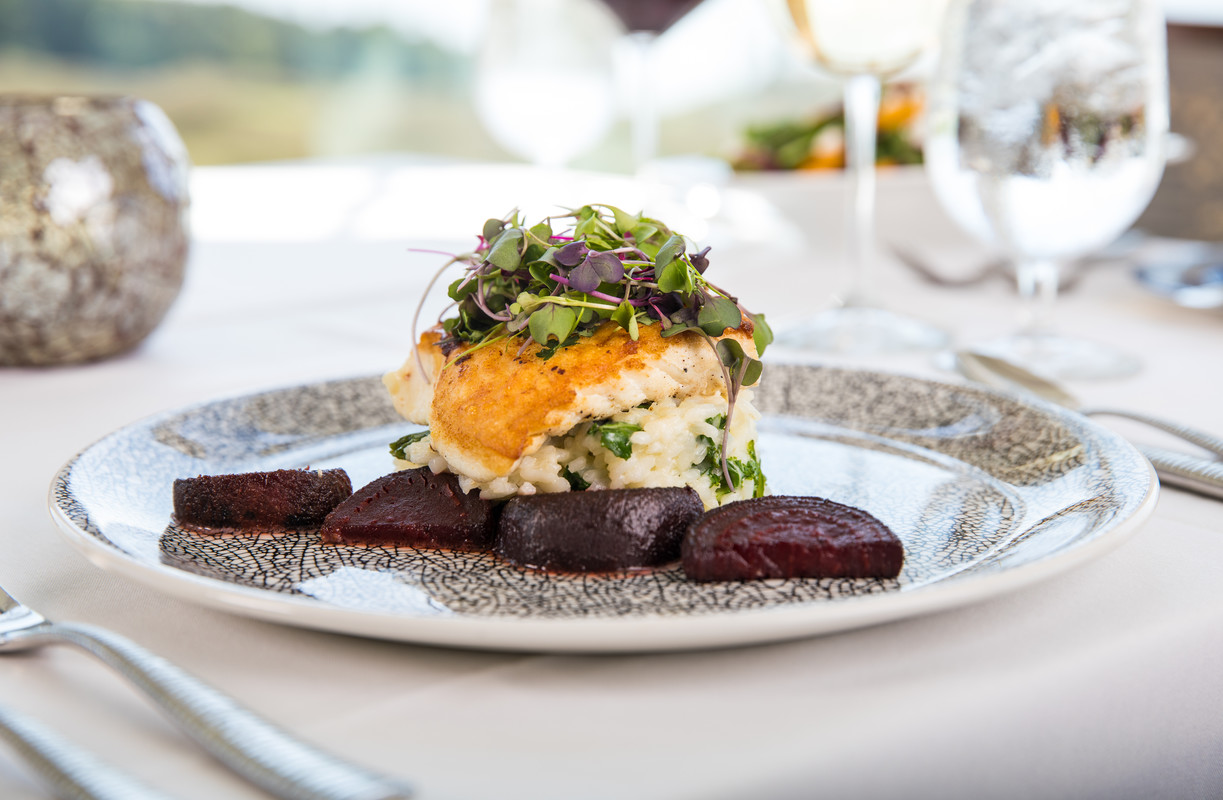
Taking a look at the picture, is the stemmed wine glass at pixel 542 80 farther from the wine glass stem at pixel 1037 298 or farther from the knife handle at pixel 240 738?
the knife handle at pixel 240 738

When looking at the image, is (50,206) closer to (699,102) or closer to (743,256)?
(743,256)

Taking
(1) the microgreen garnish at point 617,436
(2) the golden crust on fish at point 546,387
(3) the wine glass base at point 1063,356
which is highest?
(2) the golden crust on fish at point 546,387

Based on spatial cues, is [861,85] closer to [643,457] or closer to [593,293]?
[593,293]

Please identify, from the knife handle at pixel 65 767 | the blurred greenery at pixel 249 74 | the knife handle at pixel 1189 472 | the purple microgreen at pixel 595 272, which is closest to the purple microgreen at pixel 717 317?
the purple microgreen at pixel 595 272

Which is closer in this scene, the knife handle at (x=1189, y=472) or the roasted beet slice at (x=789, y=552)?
the roasted beet slice at (x=789, y=552)

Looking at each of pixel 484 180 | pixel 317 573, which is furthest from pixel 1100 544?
pixel 484 180

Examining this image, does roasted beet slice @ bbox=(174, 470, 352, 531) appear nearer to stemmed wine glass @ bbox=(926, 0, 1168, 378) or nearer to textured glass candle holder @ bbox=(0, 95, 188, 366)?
textured glass candle holder @ bbox=(0, 95, 188, 366)

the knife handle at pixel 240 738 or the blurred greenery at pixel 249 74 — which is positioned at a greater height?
the blurred greenery at pixel 249 74

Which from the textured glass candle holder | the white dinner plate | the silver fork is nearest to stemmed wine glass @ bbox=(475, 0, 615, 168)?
the textured glass candle holder
